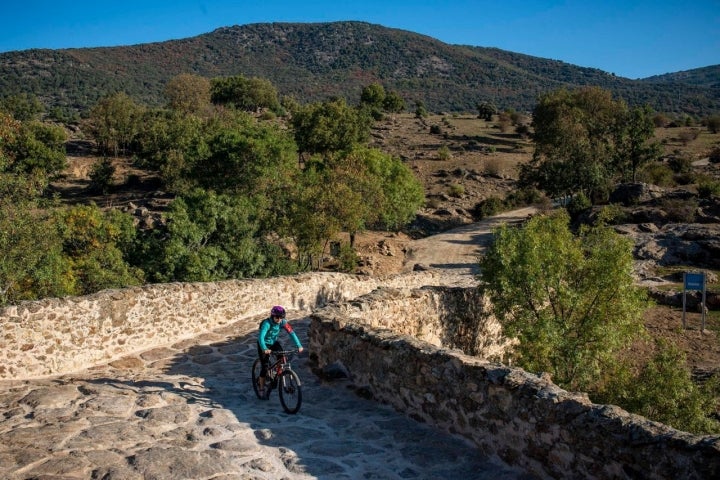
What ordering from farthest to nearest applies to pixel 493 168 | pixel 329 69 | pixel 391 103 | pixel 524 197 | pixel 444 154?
1. pixel 329 69
2. pixel 391 103
3. pixel 444 154
4. pixel 493 168
5. pixel 524 197

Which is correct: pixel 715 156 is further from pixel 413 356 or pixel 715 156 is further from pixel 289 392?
pixel 289 392

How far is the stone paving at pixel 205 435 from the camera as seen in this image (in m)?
5.99

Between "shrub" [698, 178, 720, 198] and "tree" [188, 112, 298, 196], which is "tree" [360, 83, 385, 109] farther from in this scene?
"shrub" [698, 178, 720, 198]

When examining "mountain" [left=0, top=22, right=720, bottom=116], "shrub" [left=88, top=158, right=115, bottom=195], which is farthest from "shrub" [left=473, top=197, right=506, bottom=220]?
"mountain" [left=0, top=22, right=720, bottom=116]

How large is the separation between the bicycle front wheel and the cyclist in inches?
16.9

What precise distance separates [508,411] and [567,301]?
22.6ft

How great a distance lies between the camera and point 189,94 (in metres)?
66.5

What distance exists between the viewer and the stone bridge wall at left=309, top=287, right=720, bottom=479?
194 inches

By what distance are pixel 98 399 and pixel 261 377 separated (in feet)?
7.16

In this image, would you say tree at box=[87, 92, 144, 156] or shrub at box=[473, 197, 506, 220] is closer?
shrub at box=[473, 197, 506, 220]

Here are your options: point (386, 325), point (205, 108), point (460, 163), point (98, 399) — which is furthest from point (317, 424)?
point (205, 108)

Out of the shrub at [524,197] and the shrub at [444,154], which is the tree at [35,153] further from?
the shrub at [524,197]

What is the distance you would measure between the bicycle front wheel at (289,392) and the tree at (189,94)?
2272 inches

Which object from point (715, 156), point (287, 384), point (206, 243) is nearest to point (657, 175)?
point (715, 156)
